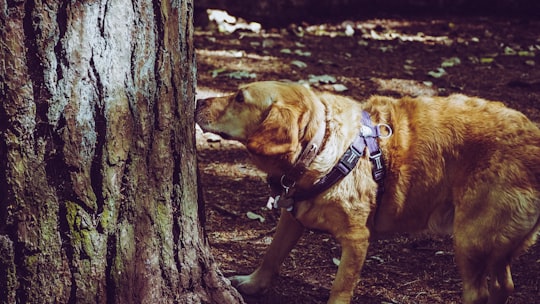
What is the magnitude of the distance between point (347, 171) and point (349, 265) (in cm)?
51

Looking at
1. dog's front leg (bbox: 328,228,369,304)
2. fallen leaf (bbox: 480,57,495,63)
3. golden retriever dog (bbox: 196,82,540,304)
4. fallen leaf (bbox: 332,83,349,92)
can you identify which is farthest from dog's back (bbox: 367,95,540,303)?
fallen leaf (bbox: 480,57,495,63)

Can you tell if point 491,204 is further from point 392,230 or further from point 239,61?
point 239,61

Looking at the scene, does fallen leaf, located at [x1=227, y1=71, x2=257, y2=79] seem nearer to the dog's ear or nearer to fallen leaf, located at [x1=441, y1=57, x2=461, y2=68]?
fallen leaf, located at [x1=441, y1=57, x2=461, y2=68]

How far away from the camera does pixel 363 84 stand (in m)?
7.91

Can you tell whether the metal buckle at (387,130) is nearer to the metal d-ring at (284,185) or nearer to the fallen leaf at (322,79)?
the metal d-ring at (284,185)

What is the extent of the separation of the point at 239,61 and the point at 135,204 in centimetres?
585

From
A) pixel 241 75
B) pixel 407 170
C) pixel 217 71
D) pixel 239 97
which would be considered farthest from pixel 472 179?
pixel 217 71

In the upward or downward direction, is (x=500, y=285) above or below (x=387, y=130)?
below

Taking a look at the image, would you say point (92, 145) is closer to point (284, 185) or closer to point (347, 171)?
point (284, 185)

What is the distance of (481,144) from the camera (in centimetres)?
365

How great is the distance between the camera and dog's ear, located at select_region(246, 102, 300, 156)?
3.57 meters

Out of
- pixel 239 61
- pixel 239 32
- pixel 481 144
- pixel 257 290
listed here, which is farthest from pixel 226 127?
pixel 239 32

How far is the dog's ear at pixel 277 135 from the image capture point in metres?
3.57

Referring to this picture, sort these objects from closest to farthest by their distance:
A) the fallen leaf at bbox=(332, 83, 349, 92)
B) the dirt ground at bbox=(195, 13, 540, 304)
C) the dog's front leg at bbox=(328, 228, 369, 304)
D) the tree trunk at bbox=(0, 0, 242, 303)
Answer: the tree trunk at bbox=(0, 0, 242, 303) < the dog's front leg at bbox=(328, 228, 369, 304) < the dirt ground at bbox=(195, 13, 540, 304) < the fallen leaf at bbox=(332, 83, 349, 92)
